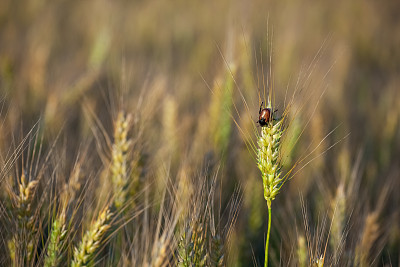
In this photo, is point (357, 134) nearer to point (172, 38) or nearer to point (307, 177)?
point (307, 177)

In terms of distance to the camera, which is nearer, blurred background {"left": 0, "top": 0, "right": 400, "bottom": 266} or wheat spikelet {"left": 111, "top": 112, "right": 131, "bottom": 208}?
wheat spikelet {"left": 111, "top": 112, "right": 131, "bottom": 208}

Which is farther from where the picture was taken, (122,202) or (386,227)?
(386,227)

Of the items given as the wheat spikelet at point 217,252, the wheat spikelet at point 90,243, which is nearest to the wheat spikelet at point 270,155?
the wheat spikelet at point 217,252

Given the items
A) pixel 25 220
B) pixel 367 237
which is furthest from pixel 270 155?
pixel 367 237

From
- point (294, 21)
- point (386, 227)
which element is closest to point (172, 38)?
point (294, 21)

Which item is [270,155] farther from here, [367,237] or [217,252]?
[367,237]

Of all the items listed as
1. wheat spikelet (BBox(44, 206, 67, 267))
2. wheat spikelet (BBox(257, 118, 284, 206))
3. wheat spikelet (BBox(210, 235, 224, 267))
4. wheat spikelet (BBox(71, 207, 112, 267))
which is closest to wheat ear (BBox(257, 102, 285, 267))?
wheat spikelet (BBox(257, 118, 284, 206))

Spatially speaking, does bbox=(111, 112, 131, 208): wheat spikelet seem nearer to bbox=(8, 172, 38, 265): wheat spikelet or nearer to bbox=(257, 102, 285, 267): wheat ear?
bbox=(8, 172, 38, 265): wheat spikelet
